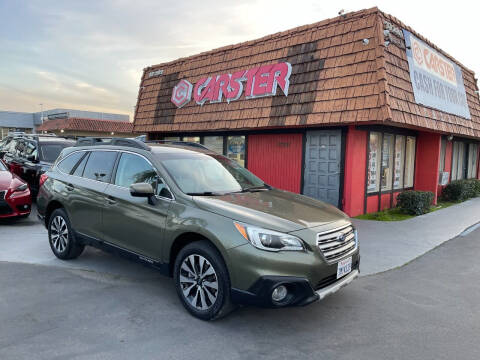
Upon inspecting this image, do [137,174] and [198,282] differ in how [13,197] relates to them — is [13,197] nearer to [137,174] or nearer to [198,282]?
[137,174]

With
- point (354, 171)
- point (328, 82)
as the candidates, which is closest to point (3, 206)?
point (328, 82)

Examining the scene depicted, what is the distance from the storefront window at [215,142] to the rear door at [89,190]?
7682mm

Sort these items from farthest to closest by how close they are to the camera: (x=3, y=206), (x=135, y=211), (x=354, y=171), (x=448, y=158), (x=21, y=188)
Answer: (x=448, y=158) < (x=354, y=171) < (x=21, y=188) < (x=3, y=206) < (x=135, y=211)

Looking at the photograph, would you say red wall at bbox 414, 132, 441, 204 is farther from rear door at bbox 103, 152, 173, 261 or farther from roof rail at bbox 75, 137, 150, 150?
rear door at bbox 103, 152, 173, 261

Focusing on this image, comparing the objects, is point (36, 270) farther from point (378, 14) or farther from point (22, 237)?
point (378, 14)

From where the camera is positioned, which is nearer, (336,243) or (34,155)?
(336,243)

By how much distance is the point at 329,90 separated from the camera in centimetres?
905

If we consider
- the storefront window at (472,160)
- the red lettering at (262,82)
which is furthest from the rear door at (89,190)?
the storefront window at (472,160)

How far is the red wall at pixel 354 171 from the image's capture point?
9.14 meters

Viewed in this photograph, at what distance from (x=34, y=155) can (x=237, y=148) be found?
6.03 m

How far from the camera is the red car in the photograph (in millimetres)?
7387

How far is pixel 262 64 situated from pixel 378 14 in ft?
11.4

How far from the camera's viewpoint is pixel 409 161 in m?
12.1

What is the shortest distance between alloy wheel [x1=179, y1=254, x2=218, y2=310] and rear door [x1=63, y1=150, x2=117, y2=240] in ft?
5.19
